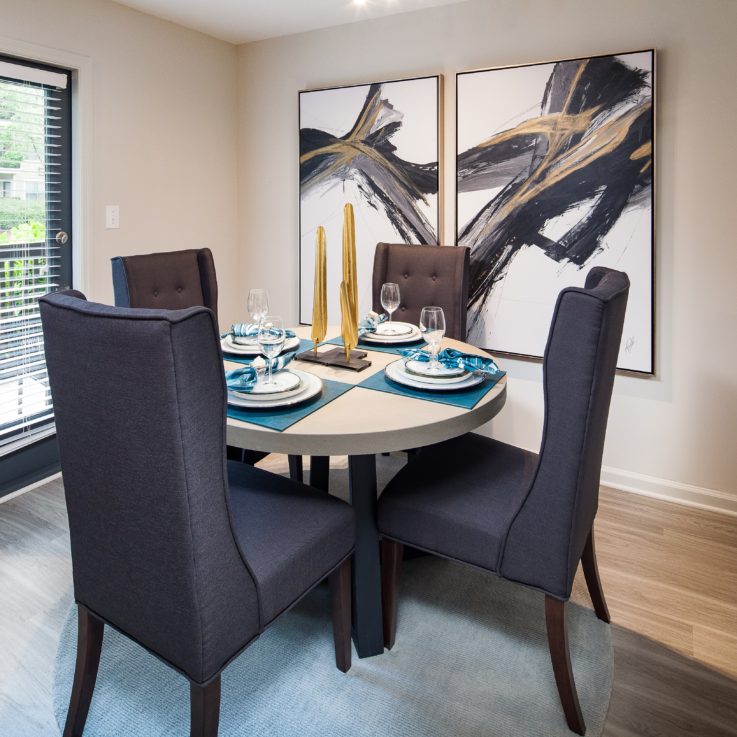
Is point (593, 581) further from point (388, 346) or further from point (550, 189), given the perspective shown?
point (550, 189)

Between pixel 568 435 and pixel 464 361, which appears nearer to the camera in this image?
pixel 568 435

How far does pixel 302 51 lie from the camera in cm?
342

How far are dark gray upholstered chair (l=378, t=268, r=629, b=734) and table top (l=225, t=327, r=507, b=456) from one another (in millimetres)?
220

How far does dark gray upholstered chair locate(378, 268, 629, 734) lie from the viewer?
1.32 m

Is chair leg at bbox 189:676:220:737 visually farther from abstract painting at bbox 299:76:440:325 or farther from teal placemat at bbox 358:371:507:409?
abstract painting at bbox 299:76:440:325

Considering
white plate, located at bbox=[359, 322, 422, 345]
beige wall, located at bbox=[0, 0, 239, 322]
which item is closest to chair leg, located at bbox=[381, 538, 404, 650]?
white plate, located at bbox=[359, 322, 422, 345]

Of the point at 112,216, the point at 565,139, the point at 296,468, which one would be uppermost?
the point at 565,139

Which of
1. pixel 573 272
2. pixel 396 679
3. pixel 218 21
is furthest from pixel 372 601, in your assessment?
pixel 218 21

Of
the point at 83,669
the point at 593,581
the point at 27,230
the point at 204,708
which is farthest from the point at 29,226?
the point at 593,581

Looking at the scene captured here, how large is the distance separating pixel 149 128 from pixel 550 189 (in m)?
2.10

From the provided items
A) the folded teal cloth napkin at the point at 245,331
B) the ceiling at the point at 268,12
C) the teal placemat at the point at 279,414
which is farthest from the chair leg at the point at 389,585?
the ceiling at the point at 268,12

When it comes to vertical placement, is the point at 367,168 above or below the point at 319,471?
above

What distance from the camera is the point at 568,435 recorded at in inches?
54.0

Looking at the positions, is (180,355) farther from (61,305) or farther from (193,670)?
(193,670)
